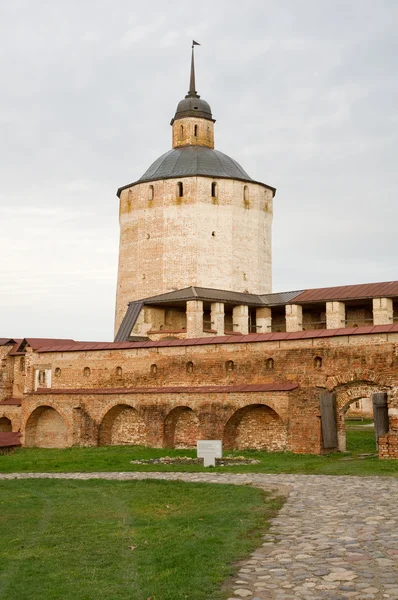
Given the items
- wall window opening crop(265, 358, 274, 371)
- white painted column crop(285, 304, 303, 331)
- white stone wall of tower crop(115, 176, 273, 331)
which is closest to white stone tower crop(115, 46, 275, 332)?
white stone wall of tower crop(115, 176, 273, 331)

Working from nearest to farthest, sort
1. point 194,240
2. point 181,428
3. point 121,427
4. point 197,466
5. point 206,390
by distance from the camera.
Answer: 1. point 197,466
2. point 206,390
3. point 181,428
4. point 121,427
5. point 194,240

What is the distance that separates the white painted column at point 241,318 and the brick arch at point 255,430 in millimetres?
13651

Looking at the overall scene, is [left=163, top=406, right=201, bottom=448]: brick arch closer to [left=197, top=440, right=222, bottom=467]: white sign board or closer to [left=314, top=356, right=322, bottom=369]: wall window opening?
[left=314, top=356, right=322, bottom=369]: wall window opening

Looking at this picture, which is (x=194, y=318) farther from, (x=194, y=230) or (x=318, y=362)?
(x=318, y=362)

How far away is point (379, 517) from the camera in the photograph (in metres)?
9.62

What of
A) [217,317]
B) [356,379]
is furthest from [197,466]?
[217,317]

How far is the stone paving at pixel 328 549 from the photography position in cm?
632

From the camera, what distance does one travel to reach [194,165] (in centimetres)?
4066

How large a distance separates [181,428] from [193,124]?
82.1 ft

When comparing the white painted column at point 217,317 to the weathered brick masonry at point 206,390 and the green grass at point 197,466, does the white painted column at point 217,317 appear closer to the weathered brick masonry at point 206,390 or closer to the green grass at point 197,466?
the weathered brick masonry at point 206,390

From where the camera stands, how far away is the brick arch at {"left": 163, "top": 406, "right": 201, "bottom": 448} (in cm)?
2366

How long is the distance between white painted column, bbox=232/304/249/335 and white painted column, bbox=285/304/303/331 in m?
2.35

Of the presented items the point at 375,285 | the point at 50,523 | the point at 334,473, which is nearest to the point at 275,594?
the point at 50,523

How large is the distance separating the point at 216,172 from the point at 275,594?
116 feet
